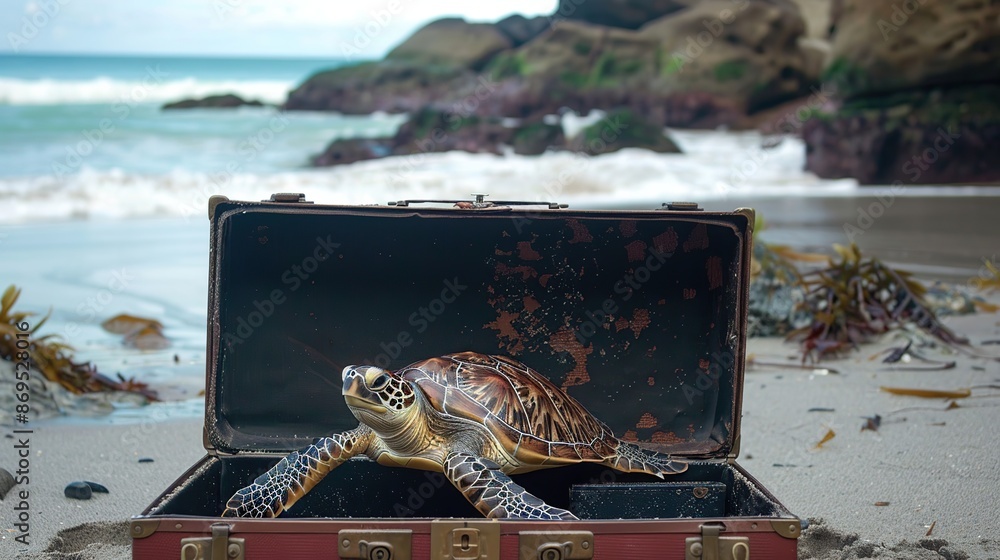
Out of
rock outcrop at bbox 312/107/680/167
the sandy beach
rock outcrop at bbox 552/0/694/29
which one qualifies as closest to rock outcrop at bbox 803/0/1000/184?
rock outcrop at bbox 312/107/680/167

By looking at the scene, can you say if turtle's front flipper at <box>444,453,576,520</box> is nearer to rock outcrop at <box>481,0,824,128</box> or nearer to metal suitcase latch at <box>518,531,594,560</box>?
metal suitcase latch at <box>518,531,594,560</box>

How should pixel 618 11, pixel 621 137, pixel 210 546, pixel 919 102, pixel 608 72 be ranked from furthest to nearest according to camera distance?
pixel 618 11, pixel 608 72, pixel 621 137, pixel 919 102, pixel 210 546

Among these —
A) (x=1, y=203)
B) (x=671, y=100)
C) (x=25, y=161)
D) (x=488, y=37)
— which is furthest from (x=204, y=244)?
(x=488, y=37)

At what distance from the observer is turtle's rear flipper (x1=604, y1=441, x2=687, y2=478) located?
2428 mm

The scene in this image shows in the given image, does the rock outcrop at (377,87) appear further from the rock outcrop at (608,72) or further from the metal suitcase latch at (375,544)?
the metal suitcase latch at (375,544)

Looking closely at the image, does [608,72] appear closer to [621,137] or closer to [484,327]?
[621,137]

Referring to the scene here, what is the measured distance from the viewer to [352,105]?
2702 cm

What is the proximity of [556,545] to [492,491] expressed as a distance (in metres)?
0.30

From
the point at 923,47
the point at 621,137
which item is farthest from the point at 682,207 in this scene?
the point at 621,137

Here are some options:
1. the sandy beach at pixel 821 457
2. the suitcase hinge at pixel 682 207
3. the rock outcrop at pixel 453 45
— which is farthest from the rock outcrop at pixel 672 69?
the suitcase hinge at pixel 682 207

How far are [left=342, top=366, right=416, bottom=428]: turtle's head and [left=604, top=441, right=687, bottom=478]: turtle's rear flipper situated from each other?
2.11 ft

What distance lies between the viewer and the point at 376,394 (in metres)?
2.05

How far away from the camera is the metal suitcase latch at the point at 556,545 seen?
70.7 inches

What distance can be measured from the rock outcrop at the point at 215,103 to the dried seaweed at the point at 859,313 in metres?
24.1
